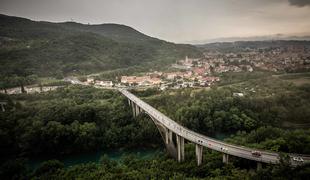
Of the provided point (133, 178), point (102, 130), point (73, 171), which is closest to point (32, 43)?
point (102, 130)

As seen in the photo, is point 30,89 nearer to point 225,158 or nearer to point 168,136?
point 168,136

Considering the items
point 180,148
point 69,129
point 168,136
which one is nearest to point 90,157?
point 69,129

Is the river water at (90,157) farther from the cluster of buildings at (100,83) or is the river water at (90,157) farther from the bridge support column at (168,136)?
the cluster of buildings at (100,83)

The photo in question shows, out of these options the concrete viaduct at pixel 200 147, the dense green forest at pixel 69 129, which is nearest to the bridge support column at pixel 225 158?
the concrete viaduct at pixel 200 147

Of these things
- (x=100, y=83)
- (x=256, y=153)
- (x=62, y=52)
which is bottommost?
(x=256, y=153)

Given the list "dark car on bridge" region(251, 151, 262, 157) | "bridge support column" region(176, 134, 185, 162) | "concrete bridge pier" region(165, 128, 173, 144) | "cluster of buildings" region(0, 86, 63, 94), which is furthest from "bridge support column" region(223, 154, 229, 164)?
"cluster of buildings" region(0, 86, 63, 94)

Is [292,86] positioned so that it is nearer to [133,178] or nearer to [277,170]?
[277,170]

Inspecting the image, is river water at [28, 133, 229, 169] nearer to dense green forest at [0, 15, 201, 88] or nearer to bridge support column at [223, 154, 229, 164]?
bridge support column at [223, 154, 229, 164]

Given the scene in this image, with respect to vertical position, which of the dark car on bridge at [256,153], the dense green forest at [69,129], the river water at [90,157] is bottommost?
the river water at [90,157]
